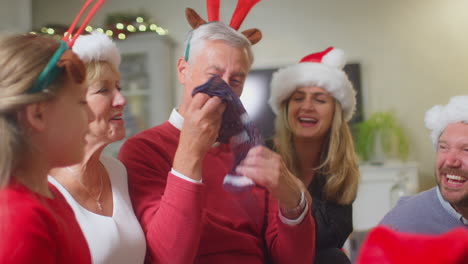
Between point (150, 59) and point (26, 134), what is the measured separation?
3647 millimetres

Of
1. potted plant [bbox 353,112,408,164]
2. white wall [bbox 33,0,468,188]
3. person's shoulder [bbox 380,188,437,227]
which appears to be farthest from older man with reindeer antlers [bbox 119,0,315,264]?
white wall [bbox 33,0,468,188]

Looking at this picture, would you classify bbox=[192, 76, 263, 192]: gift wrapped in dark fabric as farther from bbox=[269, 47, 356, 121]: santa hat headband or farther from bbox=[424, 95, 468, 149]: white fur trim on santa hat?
bbox=[424, 95, 468, 149]: white fur trim on santa hat

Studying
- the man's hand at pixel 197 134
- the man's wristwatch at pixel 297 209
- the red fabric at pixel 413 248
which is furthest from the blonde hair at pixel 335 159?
the red fabric at pixel 413 248

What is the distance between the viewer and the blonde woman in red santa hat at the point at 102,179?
98 centimetres

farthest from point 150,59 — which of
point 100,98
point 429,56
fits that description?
point 100,98

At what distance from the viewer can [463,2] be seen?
13.5 feet

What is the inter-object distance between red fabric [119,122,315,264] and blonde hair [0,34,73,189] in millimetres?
350

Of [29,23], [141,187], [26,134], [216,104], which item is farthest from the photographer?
[29,23]

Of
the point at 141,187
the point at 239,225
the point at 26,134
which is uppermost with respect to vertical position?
the point at 26,134

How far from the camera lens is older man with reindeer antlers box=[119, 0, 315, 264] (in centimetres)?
100

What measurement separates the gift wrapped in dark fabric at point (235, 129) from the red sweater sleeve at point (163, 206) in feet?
0.45

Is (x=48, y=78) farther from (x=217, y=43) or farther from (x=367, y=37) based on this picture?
(x=367, y=37)

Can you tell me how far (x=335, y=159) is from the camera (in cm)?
162

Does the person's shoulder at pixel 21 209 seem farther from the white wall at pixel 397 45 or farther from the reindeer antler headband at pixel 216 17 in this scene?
the white wall at pixel 397 45
